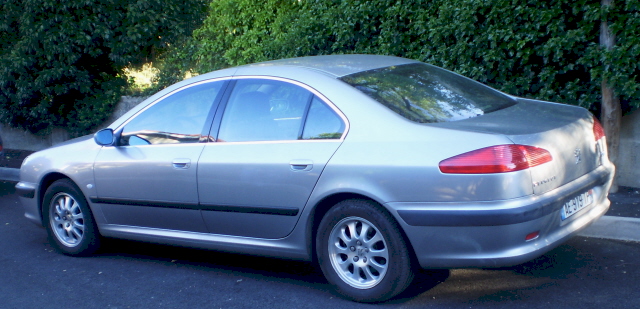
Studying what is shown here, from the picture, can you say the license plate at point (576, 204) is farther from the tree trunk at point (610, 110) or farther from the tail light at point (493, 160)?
the tree trunk at point (610, 110)

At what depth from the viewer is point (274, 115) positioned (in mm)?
4773

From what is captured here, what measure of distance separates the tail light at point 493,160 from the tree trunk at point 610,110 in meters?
3.13

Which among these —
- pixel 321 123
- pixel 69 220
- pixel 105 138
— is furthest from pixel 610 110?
pixel 69 220

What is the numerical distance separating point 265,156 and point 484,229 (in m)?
1.54

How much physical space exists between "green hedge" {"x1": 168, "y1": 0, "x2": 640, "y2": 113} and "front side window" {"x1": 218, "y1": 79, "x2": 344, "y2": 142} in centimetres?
314

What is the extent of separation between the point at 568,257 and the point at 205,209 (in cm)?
266

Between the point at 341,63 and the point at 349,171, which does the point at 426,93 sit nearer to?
the point at 341,63

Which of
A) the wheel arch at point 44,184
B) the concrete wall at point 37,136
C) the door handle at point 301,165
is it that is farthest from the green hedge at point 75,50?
the door handle at point 301,165

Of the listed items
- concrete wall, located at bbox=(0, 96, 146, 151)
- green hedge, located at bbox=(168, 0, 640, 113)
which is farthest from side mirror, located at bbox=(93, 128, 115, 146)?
concrete wall, located at bbox=(0, 96, 146, 151)

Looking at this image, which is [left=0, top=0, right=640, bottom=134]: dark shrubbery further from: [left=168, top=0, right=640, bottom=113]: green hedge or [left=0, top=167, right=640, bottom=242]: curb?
[left=0, top=167, right=640, bottom=242]: curb

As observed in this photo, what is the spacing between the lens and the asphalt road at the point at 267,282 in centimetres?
439

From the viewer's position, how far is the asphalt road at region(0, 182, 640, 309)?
4.39 metres

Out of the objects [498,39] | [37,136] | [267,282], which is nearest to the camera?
[267,282]

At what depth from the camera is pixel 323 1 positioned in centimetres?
893
